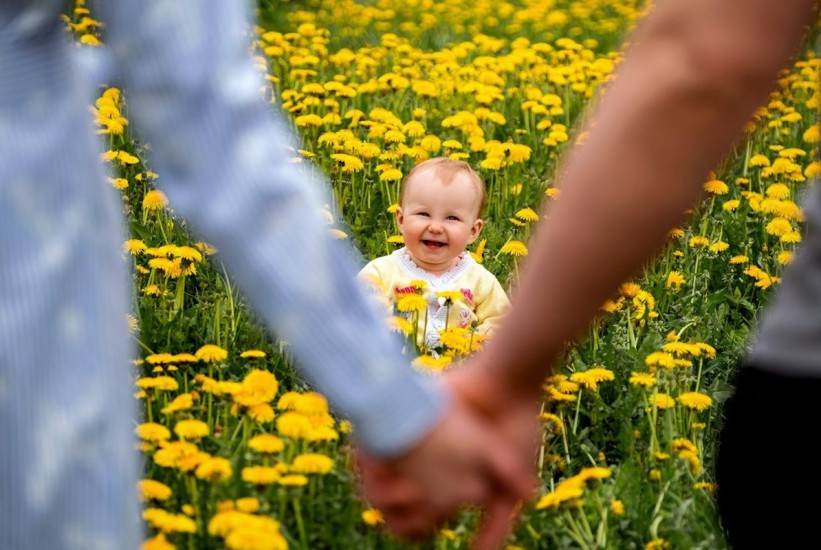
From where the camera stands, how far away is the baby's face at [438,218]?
11.7 ft

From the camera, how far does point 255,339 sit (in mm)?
3117

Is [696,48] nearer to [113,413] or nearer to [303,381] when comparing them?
[113,413]

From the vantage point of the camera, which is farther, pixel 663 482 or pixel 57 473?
pixel 663 482

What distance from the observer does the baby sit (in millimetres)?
3453

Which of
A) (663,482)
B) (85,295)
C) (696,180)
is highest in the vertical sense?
(696,180)

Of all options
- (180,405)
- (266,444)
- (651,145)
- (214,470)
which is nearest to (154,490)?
(214,470)

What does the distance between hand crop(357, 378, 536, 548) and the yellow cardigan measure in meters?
2.04

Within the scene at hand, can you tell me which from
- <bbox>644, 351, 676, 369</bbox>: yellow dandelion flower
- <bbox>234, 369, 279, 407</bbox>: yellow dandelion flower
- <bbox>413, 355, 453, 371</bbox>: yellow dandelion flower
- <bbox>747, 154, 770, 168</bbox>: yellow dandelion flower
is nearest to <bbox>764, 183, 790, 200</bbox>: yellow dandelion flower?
<bbox>747, 154, 770, 168</bbox>: yellow dandelion flower

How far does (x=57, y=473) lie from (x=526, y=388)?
0.42 m

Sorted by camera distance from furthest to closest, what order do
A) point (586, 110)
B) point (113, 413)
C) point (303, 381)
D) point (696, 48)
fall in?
1. point (586, 110)
2. point (303, 381)
3. point (113, 413)
4. point (696, 48)

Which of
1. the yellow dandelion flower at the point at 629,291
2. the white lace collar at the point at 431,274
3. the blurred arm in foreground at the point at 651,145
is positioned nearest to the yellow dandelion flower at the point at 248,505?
the blurred arm in foreground at the point at 651,145

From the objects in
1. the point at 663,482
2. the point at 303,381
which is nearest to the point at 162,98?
the point at 663,482

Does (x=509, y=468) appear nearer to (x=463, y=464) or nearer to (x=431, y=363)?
(x=463, y=464)

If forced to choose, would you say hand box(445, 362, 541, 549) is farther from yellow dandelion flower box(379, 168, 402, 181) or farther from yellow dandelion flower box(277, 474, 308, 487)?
yellow dandelion flower box(379, 168, 402, 181)
